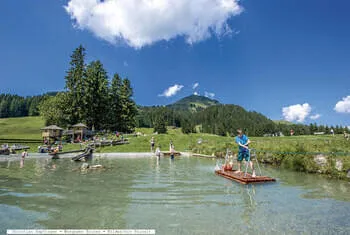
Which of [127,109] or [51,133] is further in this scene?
[127,109]

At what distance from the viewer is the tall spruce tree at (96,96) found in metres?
58.8

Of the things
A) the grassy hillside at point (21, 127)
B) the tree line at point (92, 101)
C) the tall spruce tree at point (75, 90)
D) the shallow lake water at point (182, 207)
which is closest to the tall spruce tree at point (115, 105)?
the tree line at point (92, 101)

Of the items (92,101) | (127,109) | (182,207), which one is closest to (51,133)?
(92,101)

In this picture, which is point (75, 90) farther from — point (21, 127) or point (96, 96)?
point (21, 127)

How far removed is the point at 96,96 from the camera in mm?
61156

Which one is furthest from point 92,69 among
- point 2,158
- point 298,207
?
point 298,207

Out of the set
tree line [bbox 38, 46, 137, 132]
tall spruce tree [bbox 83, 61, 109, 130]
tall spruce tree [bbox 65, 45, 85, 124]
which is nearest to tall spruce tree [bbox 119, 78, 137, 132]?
tree line [bbox 38, 46, 137, 132]

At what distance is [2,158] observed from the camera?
2947 cm

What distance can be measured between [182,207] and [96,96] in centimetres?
5749

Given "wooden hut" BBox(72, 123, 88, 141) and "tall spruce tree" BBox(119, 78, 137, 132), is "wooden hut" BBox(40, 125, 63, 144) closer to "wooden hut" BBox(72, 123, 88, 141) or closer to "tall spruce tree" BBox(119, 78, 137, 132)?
"wooden hut" BBox(72, 123, 88, 141)

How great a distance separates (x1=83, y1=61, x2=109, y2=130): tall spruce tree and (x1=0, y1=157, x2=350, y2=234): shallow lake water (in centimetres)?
4755

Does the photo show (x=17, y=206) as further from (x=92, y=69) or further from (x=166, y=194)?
(x=92, y=69)

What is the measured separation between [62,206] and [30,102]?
163 m

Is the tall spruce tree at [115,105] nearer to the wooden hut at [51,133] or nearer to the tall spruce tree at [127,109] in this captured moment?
the tall spruce tree at [127,109]
